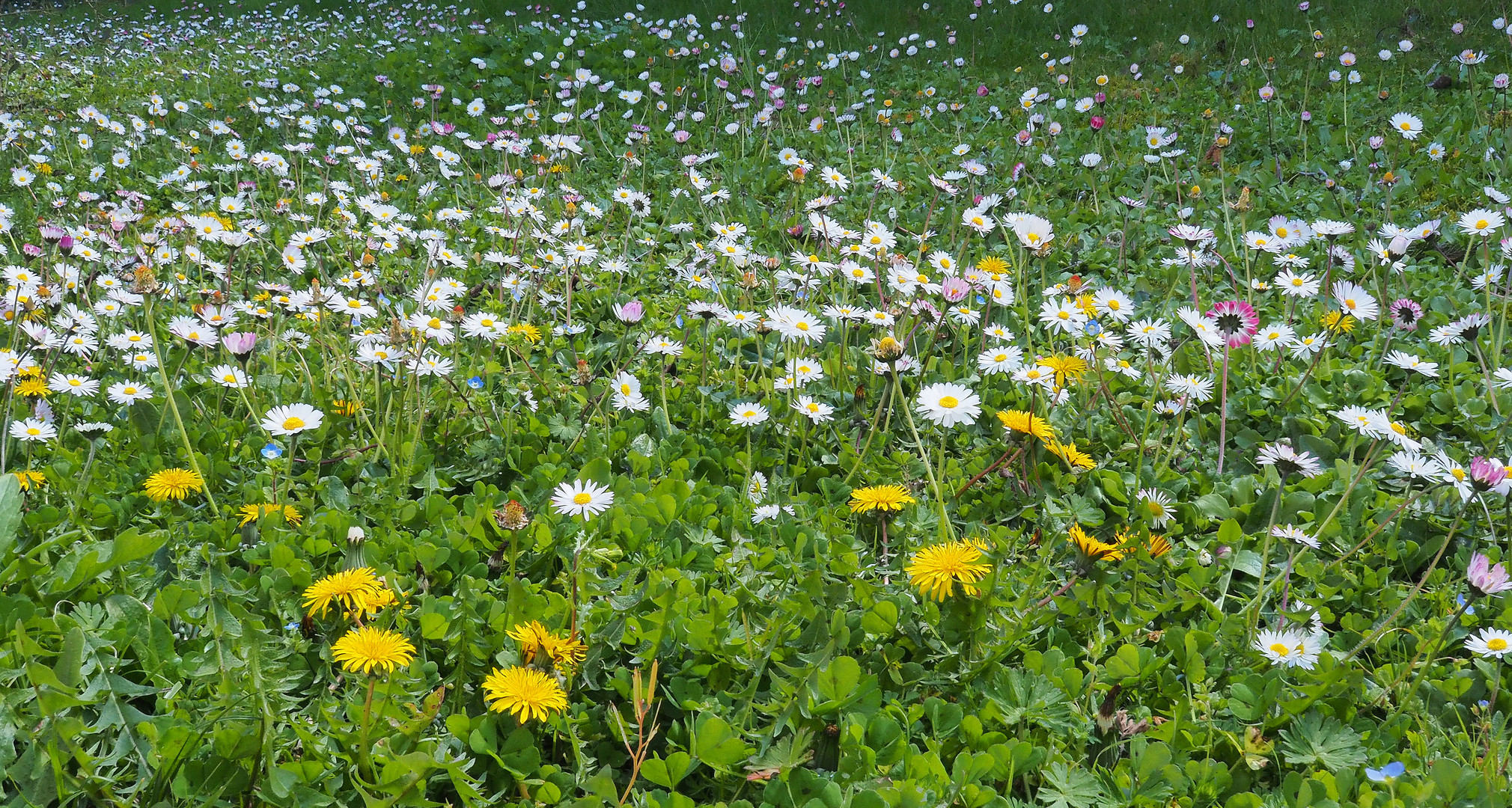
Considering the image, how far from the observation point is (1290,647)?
1550 mm

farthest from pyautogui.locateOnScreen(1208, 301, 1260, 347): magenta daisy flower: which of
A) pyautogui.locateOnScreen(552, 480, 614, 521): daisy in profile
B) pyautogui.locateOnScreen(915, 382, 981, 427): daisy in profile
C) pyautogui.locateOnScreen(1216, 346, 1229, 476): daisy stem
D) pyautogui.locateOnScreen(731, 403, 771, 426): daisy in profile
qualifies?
pyautogui.locateOnScreen(552, 480, 614, 521): daisy in profile

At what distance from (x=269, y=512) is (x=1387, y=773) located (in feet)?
5.87

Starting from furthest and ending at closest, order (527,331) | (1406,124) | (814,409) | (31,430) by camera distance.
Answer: (1406,124) < (527,331) < (814,409) < (31,430)

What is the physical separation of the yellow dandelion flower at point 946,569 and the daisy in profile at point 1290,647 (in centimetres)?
49

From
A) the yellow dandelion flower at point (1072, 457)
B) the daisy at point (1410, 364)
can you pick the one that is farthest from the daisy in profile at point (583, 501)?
the daisy at point (1410, 364)

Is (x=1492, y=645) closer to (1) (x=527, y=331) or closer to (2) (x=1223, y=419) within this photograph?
(2) (x=1223, y=419)

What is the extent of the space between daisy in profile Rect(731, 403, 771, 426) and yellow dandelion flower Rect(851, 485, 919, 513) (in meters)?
0.46

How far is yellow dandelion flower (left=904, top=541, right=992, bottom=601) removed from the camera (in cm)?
140

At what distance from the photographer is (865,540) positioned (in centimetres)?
186

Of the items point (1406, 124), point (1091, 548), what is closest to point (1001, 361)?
point (1091, 548)

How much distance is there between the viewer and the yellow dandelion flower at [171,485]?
1.76 m

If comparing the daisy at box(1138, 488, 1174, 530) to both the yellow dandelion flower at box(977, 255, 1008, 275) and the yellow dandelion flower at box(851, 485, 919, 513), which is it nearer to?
the yellow dandelion flower at box(851, 485, 919, 513)

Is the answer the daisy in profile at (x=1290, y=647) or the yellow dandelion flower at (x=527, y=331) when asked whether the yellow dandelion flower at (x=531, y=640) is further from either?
the yellow dandelion flower at (x=527, y=331)

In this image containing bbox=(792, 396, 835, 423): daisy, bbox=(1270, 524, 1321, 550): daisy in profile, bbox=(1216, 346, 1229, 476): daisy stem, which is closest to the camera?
bbox=(1270, 524, 1321, 550): daisy in profile
